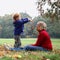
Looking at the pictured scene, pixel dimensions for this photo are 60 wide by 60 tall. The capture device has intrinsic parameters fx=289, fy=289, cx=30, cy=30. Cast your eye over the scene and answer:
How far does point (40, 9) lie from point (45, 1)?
81cm

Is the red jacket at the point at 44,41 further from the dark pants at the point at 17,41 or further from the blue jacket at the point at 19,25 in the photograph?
the dark pants at the point at 17,41

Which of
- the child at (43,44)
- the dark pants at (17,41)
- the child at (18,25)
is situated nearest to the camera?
the child at (43,44)

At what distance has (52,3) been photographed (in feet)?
62.2

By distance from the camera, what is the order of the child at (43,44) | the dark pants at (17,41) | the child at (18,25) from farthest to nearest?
1. the dark pants at (17,41)
2. the child at (18,25)
3. the child at (43,44)

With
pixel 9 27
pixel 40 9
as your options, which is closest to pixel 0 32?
pixel 9 27

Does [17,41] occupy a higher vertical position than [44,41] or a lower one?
lower

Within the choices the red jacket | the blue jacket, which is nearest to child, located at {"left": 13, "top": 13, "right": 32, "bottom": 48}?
the blue jacket

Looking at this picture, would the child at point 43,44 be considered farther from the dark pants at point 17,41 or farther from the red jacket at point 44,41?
the dark pants at point 17,41

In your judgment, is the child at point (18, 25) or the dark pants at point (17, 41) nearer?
the child at point (18, 25)

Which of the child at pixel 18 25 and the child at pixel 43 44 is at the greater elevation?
the child at pixel 18 25

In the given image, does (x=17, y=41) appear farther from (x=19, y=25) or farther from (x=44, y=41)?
(x=44, y=41)

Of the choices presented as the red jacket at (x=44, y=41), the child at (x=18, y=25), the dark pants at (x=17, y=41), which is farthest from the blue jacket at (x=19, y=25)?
the red jacket at (x=44, y=41)

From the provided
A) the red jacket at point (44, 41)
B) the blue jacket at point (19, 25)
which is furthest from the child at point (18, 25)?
the red jacket at point (44, 41)

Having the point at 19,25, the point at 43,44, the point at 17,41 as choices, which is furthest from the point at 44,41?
the point at 17,41
